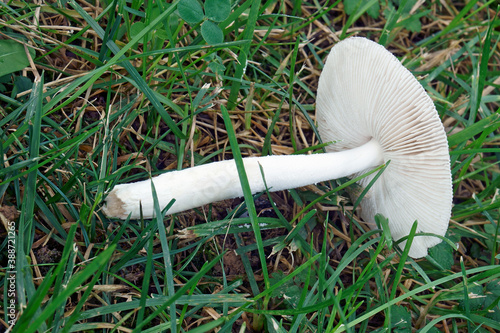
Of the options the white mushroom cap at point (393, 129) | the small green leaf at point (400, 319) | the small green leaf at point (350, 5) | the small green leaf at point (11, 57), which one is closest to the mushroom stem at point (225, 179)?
the white mushroom cap at point (393, 129)

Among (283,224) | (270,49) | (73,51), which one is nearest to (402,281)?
(283,224)

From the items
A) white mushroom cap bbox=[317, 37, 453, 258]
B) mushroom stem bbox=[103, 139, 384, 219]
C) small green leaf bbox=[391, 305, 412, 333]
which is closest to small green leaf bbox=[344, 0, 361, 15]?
white mushroom cap bbox=[317, 37, 453, 258]

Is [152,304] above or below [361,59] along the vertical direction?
below

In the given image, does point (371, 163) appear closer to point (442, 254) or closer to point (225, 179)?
point (442, 254)

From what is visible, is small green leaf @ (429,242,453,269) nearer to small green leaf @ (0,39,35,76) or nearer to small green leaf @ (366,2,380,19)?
small green leaf @ (366,2,380,19)

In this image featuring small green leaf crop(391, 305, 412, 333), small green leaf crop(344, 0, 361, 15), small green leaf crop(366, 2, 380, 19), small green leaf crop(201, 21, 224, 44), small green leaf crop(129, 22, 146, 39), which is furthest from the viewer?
small green leaf crop(366, 2, 380, 19)

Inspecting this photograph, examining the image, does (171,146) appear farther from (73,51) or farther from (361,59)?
(361,59)
